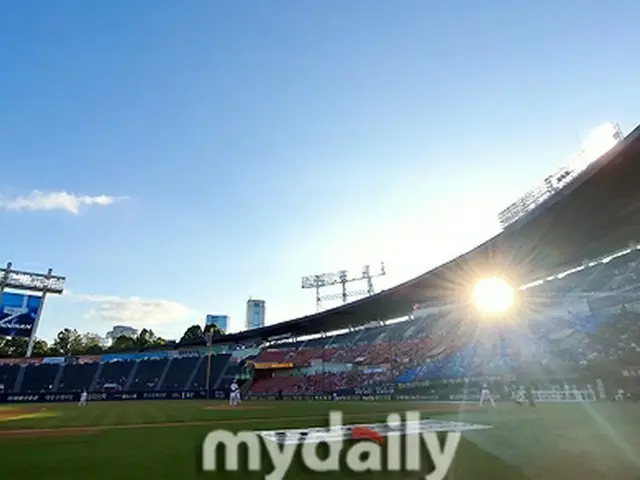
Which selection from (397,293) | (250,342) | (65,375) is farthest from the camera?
(250,342)

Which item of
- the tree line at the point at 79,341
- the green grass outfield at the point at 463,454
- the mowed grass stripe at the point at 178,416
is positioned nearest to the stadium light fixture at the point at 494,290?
the mowed grass stripe at the point at 178,416

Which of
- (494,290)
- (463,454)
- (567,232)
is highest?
(567,232)

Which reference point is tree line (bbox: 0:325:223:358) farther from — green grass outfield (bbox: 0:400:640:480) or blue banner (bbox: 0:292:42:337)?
green grass outfield (bbox: 0:400:640:480)


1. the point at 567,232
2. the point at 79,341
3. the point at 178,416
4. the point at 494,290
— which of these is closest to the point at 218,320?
the point at 79,341

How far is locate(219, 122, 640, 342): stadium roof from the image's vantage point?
1219cm

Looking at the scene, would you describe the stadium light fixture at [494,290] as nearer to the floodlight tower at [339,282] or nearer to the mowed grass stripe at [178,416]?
the mowed grass stripe at [178,416]

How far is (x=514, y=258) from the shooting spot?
18266 mm

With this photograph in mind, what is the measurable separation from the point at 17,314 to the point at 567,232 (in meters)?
65.9

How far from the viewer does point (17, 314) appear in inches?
2263

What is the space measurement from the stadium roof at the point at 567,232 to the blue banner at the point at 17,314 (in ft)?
184

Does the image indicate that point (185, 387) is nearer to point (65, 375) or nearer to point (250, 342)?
point (250, 342)

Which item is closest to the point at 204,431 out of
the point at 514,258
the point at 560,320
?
the point at 514,258

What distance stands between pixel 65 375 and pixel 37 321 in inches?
610

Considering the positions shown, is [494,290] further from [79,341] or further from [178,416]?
[79,341]
